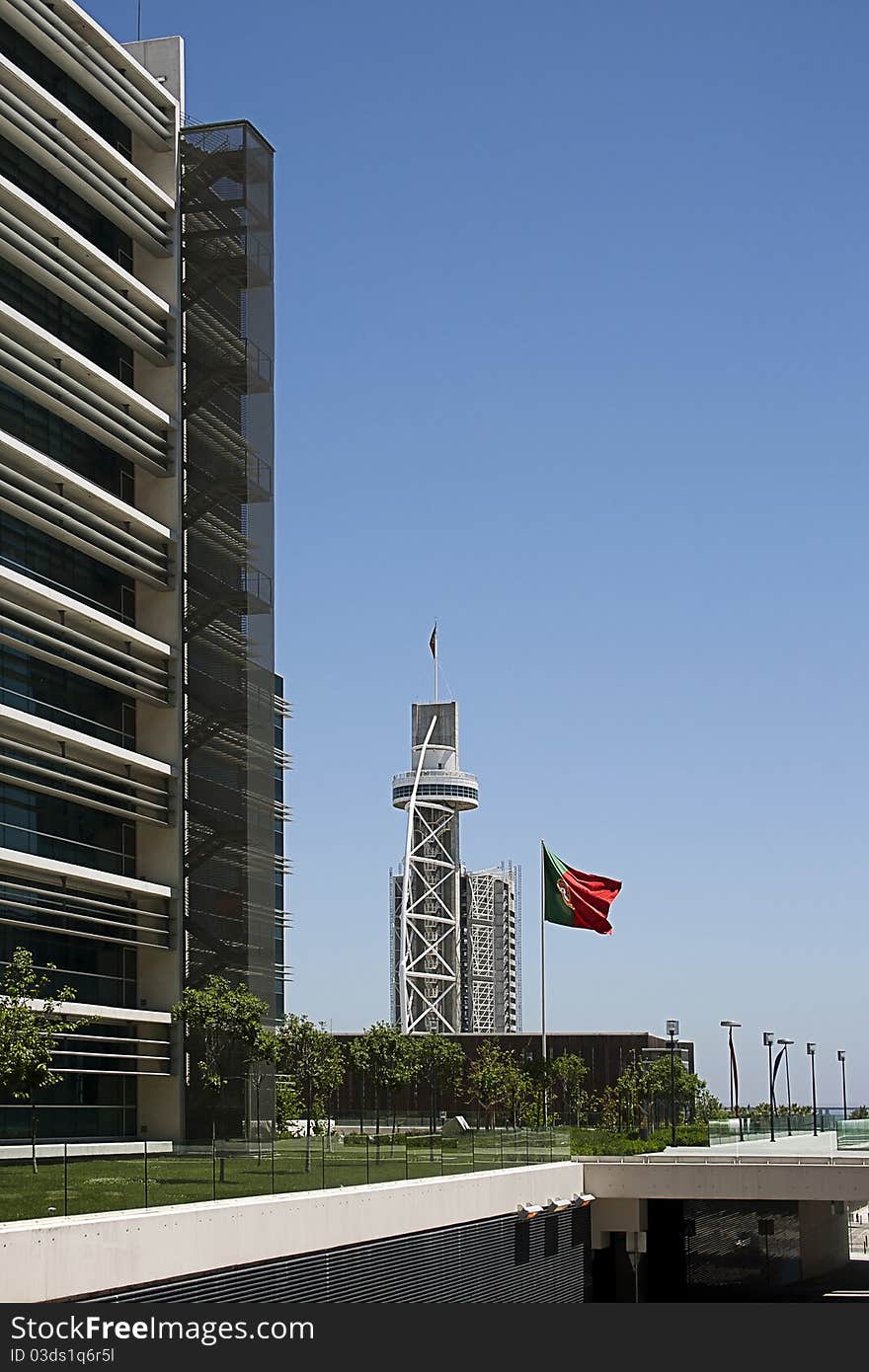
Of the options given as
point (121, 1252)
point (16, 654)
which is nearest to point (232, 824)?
point (16, 654)

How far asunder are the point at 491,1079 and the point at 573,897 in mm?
58449

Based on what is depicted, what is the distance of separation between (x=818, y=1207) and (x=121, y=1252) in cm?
4483

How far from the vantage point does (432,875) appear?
18588cm

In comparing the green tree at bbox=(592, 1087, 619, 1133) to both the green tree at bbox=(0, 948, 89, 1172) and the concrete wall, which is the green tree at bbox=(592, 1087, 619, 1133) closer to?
the concrete wall

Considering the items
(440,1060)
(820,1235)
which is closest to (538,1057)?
(440,1060)

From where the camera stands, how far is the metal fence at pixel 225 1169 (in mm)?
29644

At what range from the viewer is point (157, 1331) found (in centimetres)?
2839

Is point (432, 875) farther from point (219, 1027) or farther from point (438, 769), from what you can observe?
point (219, 1027)

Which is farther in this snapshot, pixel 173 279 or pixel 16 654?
pixel 173 279

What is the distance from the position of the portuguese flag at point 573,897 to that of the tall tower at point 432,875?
10857cm

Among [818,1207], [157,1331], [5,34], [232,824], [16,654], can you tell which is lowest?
[818,1207]

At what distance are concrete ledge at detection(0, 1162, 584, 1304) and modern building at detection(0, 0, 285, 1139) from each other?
17847 millimetres

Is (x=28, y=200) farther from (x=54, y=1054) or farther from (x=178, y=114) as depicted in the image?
(x=54, y=1054)

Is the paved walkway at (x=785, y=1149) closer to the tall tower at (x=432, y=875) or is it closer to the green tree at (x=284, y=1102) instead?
the green tree at (x=284, y=1102)
